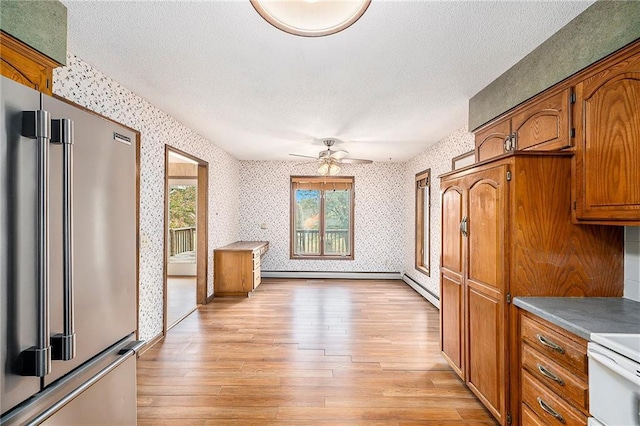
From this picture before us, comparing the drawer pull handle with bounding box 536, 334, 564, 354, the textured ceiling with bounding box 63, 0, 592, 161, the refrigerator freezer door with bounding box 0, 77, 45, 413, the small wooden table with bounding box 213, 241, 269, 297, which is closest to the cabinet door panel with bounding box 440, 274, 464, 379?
the drawer pull handle with bounding box 536, 334, 564, 354

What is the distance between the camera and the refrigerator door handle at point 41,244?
35.5 inches

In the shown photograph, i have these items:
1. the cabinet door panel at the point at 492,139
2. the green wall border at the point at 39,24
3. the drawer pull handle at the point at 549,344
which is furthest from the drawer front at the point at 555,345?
the green wall border at the point at 39,24

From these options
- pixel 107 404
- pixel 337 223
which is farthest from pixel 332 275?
pixel 107 404

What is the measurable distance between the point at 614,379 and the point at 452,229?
5.21 ft

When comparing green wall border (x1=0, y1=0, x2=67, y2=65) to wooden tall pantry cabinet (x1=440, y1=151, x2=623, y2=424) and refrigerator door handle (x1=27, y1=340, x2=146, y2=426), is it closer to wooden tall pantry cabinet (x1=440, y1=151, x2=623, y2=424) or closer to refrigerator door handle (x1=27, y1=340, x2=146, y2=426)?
refrigerator door handle (x1=27, y1=340, x2=146, y2=426)

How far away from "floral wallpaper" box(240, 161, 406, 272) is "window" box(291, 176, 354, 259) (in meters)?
0.19

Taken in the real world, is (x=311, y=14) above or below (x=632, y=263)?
above

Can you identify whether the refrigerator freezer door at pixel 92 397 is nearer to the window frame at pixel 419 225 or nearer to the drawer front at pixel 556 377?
the drawer front at pixel 556 377

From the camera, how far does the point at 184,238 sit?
8367mm

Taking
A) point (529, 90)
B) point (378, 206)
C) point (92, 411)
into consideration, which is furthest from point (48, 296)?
point (378, 206)

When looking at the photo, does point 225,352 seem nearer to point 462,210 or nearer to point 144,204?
point 144,204

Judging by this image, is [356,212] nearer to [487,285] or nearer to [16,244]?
[487,285]

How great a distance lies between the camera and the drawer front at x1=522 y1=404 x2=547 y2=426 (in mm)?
1737

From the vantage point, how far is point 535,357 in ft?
5.85
